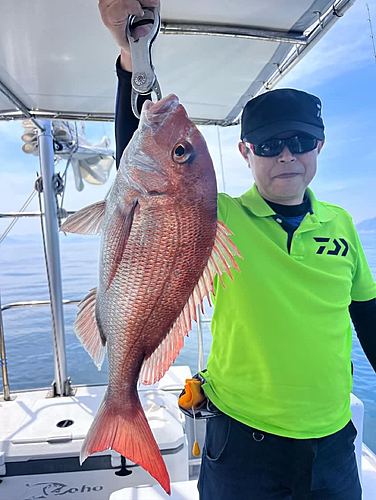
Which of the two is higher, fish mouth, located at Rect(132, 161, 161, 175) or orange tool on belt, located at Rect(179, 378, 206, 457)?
fish mouth, located at Rect(132, 161, 161, 175)

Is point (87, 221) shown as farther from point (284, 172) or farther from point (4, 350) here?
point (4, 350)

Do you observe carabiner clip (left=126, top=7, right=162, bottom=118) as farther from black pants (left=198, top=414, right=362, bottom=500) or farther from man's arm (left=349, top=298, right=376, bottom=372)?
man's arm (left=349, top=298, right=376, bottom=372)

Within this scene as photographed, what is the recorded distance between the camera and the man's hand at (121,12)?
92 centimetres

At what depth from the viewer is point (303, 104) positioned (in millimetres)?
1449

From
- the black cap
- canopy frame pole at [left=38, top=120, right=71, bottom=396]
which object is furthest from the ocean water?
the black cap

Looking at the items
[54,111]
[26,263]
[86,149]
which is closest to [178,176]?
[54,111]

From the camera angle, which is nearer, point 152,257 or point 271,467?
point 152,257

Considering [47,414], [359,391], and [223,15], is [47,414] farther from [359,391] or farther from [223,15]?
[359,391]

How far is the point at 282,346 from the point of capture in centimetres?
129

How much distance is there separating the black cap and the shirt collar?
205 millimetres

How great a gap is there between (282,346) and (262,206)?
20.8 inches

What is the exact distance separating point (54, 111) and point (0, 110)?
1.28ft

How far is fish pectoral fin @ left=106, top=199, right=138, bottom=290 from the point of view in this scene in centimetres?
90

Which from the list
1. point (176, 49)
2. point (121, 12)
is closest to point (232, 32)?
point (176, 49)
